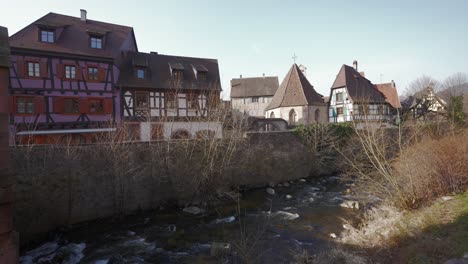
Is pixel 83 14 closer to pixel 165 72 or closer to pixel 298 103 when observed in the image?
pixel 165 72

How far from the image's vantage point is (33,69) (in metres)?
16.4

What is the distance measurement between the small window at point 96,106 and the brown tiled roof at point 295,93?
1890cm

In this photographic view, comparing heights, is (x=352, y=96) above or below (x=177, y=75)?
below

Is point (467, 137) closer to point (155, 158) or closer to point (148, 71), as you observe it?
point (155, 158)

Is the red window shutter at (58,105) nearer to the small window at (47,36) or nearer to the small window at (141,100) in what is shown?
the small window at (47,36)

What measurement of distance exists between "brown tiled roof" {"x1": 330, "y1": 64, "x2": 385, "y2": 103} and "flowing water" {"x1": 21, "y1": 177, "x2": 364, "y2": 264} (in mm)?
20143

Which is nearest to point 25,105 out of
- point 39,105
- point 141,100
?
point 39,105

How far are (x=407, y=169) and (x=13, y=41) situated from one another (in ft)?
72.1

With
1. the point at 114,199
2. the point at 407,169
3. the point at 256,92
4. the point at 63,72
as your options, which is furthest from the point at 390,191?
the point at 256,92

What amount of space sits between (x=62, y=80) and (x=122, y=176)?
32.7 ft

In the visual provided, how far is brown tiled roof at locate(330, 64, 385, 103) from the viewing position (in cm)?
2961

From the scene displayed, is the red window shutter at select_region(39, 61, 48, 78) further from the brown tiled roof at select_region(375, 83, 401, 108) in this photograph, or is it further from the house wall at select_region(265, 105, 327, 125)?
the brown tiled roof at select_region(375, 83, 401, 108)

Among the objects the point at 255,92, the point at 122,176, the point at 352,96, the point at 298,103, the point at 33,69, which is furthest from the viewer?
the point at 255,92

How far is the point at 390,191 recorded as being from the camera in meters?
9.47
